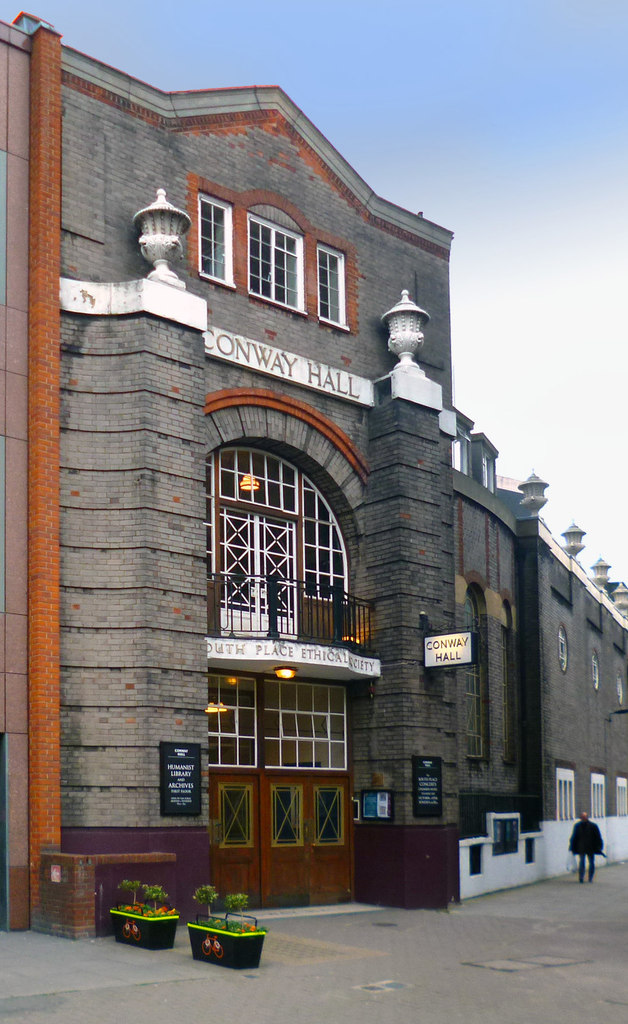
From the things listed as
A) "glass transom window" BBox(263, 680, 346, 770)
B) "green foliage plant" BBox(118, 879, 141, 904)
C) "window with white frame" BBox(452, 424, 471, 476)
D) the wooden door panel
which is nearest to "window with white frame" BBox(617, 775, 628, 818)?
"window with white frame" BBox(452, 424, 471, 476)

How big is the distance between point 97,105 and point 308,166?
415 cm

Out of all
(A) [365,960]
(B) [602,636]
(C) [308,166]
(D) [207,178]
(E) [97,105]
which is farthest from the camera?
(B) [602,636]

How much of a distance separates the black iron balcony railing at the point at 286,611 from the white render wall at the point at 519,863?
14.5 feet

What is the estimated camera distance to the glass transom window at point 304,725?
57.1 feet

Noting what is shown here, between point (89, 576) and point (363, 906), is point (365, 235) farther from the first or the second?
point (363, 906)

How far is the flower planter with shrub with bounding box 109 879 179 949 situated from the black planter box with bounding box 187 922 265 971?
619 mm

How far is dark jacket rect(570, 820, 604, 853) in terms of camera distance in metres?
22.9

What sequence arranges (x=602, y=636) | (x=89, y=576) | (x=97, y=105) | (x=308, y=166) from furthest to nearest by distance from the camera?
(x=602, y=636)
(x=308, y=166)
(x=97, y=105)
(x=89, y=576)

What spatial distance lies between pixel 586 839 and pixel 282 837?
837 centimetres

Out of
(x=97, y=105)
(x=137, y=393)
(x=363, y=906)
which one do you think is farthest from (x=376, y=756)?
(x=97, y=105)

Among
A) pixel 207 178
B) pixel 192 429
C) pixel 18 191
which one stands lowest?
pixel 192 429

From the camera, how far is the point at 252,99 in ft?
59.7

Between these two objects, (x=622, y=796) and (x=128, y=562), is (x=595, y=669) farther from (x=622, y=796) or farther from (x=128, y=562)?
(x=128, y=562)

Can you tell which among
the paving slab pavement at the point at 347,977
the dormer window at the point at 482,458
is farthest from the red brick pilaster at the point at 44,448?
the dormer window at the point at 482,458
